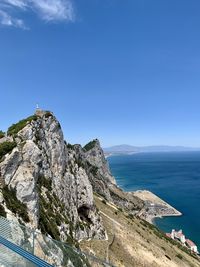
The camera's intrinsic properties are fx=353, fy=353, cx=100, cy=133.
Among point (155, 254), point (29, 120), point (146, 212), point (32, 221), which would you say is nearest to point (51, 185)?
point (29, 120)

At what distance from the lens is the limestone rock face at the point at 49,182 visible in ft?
98.5

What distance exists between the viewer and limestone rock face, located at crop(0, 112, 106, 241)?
98.5ft

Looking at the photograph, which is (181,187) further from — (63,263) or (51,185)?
(63,263)

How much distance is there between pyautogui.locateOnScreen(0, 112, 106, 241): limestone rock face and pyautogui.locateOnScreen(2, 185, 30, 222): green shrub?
8.7 inches

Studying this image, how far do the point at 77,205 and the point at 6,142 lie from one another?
21.1m

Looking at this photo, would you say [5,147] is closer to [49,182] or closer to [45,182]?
[45,182]

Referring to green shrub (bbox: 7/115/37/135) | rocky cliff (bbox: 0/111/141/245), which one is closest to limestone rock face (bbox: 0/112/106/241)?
rocky cliff (bbox: 0/111/141/245)

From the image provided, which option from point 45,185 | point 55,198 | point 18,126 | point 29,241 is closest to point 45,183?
point 45,185

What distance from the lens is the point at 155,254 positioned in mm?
51688

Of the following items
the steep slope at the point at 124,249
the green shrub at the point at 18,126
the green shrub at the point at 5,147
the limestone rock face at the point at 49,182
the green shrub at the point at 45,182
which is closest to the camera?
Answer: the limestone rock face at the point at 49,182

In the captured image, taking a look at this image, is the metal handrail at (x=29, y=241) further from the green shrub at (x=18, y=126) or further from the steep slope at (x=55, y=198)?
the green shrub at (x=18, y=126)

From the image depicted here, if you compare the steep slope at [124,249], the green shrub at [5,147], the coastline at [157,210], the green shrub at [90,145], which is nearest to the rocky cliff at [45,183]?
the green shrub at [5,147]

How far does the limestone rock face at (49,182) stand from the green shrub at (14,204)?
0.22 metres

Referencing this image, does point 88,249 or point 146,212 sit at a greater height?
point 88,249
